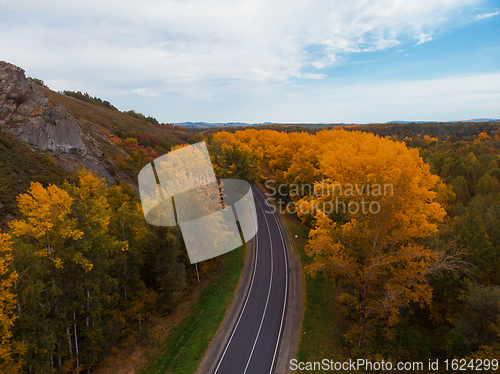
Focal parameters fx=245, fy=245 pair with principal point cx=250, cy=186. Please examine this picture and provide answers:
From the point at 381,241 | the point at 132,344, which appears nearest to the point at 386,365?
the point at 381,241

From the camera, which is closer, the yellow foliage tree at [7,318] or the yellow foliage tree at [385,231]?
the yellow foliage tree at [7,318]

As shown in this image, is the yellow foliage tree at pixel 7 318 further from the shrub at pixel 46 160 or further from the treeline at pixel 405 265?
the shrub at pixel 46 160

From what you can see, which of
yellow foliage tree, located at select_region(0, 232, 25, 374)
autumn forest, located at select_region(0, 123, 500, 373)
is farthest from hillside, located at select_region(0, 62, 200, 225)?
yellow foliage tree, located at select_region(0, 232, 25, 374)

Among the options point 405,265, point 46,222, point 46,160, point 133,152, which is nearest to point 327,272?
point 405,265

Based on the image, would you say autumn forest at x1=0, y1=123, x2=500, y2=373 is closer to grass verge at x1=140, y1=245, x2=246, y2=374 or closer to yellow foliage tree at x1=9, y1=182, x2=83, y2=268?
yellow foliage tree at x1=9, y1=182, x2=83, y2=268

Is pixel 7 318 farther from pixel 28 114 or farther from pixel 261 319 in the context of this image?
pixel 28 114

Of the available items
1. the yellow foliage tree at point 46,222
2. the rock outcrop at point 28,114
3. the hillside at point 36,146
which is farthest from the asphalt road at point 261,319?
the rock outcrop at point 28,114
